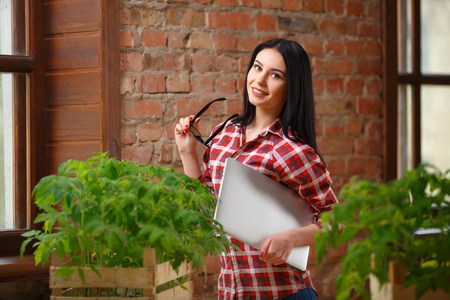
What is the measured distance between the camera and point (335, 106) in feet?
8.02

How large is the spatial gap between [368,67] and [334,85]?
0.69ft

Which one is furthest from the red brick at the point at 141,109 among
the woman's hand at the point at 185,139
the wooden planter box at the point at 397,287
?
the wooden planter box at the point at 397,287

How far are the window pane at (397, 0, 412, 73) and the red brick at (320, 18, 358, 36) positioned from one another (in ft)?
1.04

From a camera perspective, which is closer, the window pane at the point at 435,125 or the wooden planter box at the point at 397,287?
the wooden planter box at the point at 397,287

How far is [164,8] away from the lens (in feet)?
6.92

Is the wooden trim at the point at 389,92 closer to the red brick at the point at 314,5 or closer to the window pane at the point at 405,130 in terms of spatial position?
the window pane at the point at 405,130

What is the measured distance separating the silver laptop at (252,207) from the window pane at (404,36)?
1519 mm

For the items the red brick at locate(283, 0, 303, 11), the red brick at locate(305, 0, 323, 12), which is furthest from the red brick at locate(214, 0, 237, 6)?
the red brick at locate(305, 0, 323, 12)

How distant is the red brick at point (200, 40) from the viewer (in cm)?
216

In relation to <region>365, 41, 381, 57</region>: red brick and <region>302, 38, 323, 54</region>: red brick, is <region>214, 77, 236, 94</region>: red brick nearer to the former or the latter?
<region>302, 38, 323, 54</region>: red brick

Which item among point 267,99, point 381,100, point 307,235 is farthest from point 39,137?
point 381,100

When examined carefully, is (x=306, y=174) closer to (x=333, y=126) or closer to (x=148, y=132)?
(x=148, y=132)

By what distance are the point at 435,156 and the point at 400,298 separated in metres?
2.00

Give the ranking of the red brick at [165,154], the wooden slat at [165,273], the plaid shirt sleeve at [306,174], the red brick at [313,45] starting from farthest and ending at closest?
1. the red brick at [313,45]
2. the red brick at [165,154]
3. the plaid shirt sleeve at [306,174]
4. the wooden slat at [165,273]
